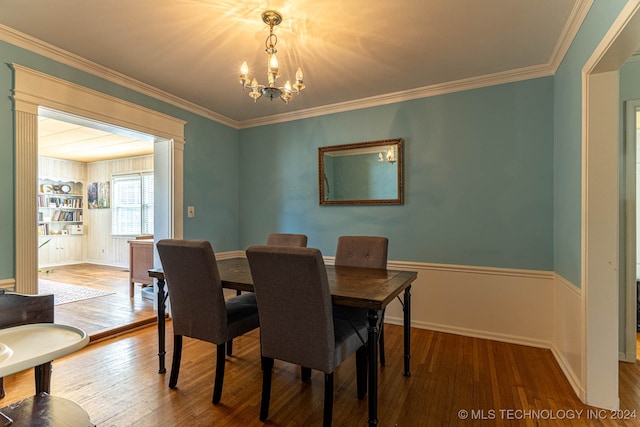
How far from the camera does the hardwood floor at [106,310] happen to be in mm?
2986

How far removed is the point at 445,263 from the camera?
3.01 metres

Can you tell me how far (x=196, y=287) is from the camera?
1.91 m

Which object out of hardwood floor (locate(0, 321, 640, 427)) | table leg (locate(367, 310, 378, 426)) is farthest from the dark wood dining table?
hardwood floor (locate(0, 321, 640, 427))

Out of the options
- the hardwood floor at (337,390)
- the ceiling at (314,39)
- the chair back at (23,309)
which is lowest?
the hardwood floor at (337,390)

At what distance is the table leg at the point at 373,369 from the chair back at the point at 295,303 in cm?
19

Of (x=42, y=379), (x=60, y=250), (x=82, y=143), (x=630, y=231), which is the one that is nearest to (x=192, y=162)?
(x=42, y=379)

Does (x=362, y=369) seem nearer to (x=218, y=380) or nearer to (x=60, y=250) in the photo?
(x=218, y=380)

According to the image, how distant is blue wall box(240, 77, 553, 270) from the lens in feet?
8.78

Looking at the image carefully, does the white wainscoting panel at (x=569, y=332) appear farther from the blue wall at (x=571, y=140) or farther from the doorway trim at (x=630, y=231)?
the doorway trim at (x=630, y=231)

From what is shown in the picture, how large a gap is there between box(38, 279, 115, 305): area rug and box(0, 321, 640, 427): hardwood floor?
1.85 metres

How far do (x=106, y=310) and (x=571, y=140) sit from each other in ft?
15.3

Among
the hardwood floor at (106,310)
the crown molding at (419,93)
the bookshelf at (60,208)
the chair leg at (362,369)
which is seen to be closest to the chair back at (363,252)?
the chair leg at (362,369)

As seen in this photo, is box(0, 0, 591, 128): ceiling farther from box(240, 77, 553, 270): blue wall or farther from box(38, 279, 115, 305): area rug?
box(38, 279, 115, 305): area rug

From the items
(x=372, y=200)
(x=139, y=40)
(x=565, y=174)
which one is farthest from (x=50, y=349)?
(x=565, y=174)
